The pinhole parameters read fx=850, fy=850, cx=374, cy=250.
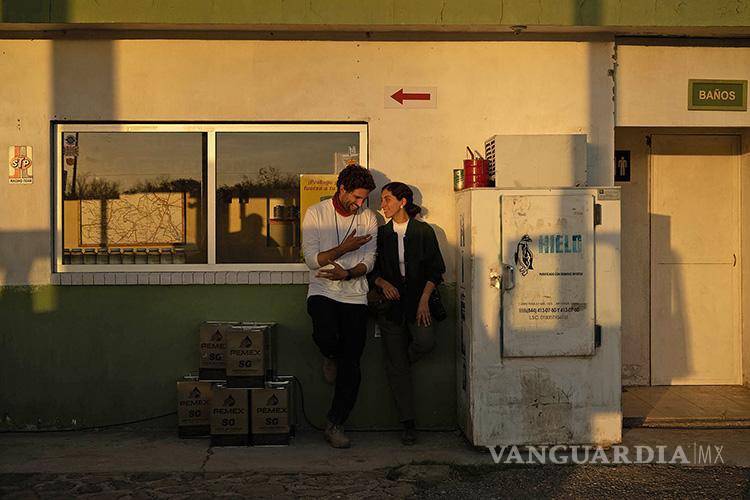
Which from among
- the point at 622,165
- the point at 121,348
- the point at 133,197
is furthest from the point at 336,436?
the point at 622,165

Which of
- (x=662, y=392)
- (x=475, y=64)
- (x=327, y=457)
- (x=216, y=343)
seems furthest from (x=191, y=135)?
(x=662, y=392)

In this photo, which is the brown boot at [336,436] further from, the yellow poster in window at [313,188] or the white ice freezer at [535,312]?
the yellow poster in window at [313,188]

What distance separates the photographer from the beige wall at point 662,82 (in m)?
6.97

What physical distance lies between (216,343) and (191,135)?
172 cm

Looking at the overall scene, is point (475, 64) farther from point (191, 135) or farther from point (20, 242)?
point (20, 242)

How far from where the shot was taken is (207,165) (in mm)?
6918

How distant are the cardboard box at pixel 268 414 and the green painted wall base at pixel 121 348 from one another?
0.49 m

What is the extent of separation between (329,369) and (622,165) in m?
3.51

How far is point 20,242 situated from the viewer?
22.5 feet

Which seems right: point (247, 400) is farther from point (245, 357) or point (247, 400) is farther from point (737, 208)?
point (737, 208)

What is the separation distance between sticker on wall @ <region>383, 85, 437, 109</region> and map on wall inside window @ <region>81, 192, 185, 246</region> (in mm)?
1866

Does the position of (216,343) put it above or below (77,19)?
below

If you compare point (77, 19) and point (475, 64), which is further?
point (475, 64)

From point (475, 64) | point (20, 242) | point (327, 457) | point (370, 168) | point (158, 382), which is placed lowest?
point (327, 457)
